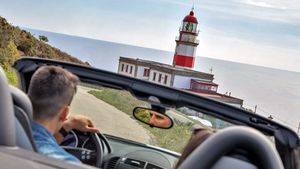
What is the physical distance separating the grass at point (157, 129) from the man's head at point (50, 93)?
0.93 meters

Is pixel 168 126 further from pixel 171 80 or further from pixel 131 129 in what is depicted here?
pixel 171 80

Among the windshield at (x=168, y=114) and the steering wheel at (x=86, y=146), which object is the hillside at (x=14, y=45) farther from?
the steering wheel at (x=86, y=146)

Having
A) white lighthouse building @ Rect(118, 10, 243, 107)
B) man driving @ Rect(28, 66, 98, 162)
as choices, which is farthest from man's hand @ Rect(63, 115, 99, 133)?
white lighthouse building @ Rect(118, 10, 243, 107)

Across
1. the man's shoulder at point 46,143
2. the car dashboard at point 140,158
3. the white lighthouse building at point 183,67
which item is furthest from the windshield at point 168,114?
the white lighthouse building at point 183,67

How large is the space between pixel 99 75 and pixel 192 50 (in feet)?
195

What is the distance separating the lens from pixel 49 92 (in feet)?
9.00

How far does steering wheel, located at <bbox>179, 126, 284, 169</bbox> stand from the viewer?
204 cm

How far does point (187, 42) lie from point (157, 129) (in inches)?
2254

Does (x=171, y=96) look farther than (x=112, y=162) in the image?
No

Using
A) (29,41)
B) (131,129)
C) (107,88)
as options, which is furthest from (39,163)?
(29,41)

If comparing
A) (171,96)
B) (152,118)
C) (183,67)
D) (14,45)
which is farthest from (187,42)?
(171,96)

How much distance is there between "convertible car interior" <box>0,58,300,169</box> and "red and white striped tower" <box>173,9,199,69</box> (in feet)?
183

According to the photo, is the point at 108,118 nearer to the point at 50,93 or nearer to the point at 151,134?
the point at 151,134

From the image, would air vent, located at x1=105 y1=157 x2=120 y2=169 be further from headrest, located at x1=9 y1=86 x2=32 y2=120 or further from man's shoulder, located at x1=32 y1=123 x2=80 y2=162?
headrest, located at x1=9 y1=86 x2=32 y2=120
